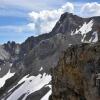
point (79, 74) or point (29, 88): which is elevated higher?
point (79, 74)

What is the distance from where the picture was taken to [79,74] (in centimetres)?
3469

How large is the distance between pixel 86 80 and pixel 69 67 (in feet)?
13.0

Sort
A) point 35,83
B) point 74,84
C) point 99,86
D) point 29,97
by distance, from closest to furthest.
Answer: point 99,86
point 74,84
point 29,97
point 35,83

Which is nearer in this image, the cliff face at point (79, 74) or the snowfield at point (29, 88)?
the cliff face at point (79, 74)

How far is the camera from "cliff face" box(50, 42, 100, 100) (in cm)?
3216

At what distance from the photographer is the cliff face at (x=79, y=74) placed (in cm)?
3216

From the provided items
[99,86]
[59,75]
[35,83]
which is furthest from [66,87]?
[35,83]

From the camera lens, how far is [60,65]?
38594 millimetres

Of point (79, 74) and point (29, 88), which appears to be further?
point (29, 88)

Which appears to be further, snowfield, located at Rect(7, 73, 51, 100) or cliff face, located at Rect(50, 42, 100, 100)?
snowfield, located at Rect(7, 73, 51, 100)

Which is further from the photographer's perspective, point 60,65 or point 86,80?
point 60,65

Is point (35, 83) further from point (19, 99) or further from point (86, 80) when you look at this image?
point (86, 80)

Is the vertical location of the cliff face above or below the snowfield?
above

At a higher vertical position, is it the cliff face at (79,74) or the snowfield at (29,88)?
the cliff face at (79,74)
